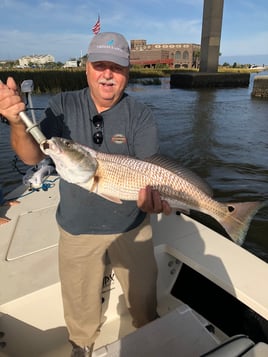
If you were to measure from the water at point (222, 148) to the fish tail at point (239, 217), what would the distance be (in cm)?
374

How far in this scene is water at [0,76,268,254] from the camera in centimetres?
827

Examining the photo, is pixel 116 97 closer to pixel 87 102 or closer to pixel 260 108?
pixel 87 102

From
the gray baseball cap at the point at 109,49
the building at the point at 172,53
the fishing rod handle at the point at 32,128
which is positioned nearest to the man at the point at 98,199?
the gray baseball cap at the point at 109,49

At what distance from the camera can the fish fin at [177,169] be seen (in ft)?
7.95

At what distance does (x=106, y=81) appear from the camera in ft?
7.62

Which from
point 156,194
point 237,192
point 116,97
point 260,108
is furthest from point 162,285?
point 260,108

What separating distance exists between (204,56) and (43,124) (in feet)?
156

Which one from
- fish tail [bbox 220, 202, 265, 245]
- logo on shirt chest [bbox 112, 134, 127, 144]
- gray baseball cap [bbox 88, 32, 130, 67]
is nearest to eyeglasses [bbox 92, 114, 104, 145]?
logo on shirt chest [bbox 112, 134, 127, 144]

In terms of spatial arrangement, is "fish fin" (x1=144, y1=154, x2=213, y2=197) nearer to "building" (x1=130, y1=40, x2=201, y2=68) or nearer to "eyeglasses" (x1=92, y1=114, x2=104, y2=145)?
"eyeglasses" (x1=92, y1=114, x2=104, y2=145)

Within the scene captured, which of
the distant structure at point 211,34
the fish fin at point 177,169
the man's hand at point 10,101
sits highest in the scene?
the distant structure at point 211,34

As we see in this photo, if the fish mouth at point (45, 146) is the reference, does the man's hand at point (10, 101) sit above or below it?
above

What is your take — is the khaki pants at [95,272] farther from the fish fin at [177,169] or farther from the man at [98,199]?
the fish fin at [177,169]

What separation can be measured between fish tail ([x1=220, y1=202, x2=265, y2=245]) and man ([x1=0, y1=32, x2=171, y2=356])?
24.6 inches

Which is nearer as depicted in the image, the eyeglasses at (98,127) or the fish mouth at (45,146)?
the fish mouth at (45,146)
